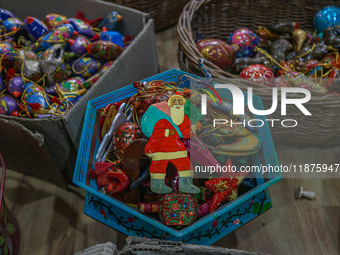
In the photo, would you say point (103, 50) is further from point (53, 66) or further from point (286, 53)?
point (286, 53)

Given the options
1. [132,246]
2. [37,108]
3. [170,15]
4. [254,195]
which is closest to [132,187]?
[132,246]

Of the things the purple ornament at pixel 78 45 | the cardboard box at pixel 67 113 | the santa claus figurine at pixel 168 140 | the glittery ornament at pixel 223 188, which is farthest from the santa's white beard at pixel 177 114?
the purple ornament at pixel 78 45

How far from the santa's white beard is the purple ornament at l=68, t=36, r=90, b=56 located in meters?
0.52

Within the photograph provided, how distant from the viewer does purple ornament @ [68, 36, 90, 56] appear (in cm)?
113

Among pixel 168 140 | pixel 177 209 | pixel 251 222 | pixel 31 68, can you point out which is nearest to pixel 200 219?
pixel 177 209

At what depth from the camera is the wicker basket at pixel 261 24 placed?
934 mm

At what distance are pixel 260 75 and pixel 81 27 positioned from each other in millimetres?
628

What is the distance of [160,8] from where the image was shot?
1.49 meters

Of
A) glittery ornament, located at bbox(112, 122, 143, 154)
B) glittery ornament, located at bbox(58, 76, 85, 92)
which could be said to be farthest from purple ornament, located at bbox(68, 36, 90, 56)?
glittery ornament, located at bbox(112, 122, 143, 154)

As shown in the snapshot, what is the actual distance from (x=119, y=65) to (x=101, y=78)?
0.10m

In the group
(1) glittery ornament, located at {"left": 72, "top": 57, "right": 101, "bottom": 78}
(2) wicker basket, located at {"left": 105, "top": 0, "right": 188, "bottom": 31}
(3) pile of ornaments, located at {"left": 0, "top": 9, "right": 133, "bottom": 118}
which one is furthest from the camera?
(2) wicker basket, located at {"left": 105, "top": 0, "right": 188, "bottom": 31}

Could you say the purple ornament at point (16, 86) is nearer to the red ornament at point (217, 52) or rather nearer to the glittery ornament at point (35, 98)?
the glittery ornament at point (35, 98)

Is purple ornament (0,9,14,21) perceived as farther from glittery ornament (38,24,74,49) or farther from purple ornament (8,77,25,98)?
purple ornament (8,77,25,98)

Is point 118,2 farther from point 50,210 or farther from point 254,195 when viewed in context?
point 254,195
